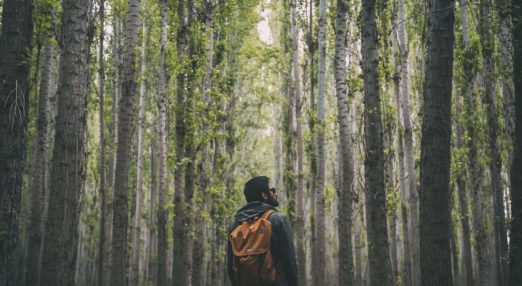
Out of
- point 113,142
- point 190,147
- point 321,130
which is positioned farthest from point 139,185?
point 321,130

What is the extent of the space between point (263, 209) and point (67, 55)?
444 cm

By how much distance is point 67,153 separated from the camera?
662cm

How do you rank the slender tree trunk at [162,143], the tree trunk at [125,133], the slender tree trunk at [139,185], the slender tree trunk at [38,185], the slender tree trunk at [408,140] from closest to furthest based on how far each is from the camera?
the tree trunk at [125,133] < the slender tree trunk at [38,185] < the slender tree trunk at [162,143] < the slender tree trunk at [408,140] < the slender tree trunk at [139,185]

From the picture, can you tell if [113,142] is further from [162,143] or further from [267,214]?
[267,214]

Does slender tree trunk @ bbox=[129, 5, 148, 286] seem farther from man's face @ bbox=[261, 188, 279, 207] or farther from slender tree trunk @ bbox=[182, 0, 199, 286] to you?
man's face @ bbox=[261, 188, 279, 207]

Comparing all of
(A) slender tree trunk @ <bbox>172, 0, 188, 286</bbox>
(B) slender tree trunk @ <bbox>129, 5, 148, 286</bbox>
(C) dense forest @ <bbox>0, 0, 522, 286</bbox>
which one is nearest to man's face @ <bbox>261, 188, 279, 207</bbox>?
(C) dense forest @ <bbox>0, 0, 522, 286</bbox>

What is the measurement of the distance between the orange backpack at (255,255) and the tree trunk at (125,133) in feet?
19.1

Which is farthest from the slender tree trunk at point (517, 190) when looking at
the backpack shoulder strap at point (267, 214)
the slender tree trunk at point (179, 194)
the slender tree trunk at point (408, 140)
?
the slender tree trunk at point (408, 140)

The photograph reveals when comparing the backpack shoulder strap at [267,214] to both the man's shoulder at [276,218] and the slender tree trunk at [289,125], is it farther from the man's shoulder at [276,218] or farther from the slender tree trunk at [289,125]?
the slender tree trunk at [289,125]

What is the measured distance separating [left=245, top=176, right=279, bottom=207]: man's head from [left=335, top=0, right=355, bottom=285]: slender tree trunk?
6.36m

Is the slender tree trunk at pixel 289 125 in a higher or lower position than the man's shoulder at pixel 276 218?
higher

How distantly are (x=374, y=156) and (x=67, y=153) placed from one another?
198 inches

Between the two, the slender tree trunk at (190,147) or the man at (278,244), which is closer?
the man at (278,244)

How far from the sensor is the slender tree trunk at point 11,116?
5.81 metres
